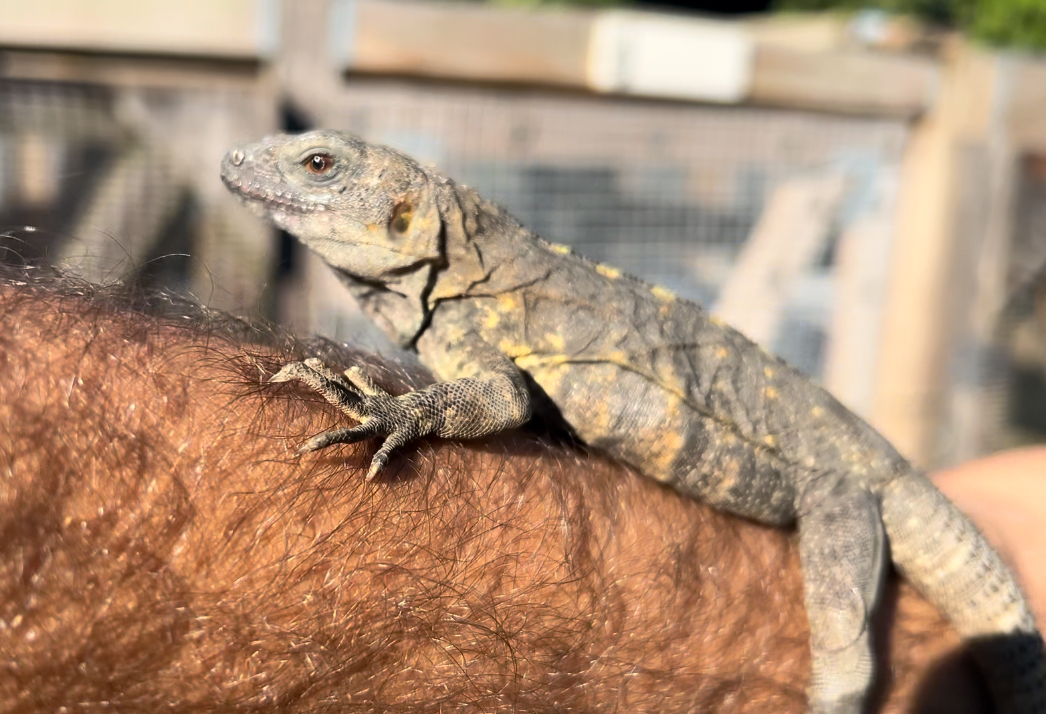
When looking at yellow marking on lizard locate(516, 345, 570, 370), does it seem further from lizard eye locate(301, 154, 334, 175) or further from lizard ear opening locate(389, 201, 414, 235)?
lizard eye locate(301, 154, 334, 175)

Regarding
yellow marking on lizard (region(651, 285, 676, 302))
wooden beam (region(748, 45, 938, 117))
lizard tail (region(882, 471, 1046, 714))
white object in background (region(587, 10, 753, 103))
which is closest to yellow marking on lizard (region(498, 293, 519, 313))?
yellow marking on lizard (region(651, 285, 676, 302))

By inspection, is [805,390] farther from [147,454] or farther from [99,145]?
[99,145]

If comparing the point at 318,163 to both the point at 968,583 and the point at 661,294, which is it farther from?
the point at 968,583

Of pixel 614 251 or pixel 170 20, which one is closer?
pixel 170 20

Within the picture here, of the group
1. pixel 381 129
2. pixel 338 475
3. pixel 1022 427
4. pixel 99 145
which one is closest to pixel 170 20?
pixel 99 145

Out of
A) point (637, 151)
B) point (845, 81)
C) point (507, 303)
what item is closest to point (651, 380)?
point (507, 303)
